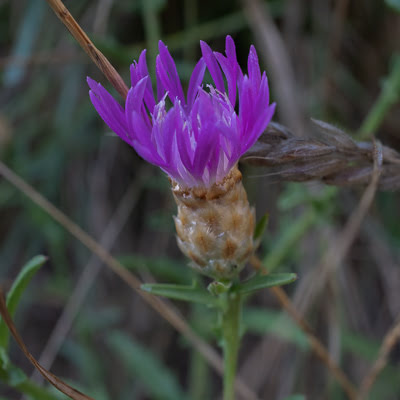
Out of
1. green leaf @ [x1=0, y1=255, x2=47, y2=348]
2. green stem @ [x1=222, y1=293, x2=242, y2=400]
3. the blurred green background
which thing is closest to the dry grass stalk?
green stem @ [x1=222, y1=293, x2=242, y2=400]

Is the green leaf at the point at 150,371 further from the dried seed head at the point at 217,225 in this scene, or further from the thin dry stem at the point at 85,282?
the dried seed head at the point at 217,225

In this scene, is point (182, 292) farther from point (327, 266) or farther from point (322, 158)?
point (327, 266)

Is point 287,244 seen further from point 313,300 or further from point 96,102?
point 96,102

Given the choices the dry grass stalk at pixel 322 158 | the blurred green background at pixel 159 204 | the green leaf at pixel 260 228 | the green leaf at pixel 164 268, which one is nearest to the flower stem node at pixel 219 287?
the green leaf at pixel 260 228

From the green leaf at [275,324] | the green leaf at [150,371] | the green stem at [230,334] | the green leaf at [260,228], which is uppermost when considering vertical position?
the green leaf at [260,228]

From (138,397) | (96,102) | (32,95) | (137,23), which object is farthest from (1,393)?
(96,102)

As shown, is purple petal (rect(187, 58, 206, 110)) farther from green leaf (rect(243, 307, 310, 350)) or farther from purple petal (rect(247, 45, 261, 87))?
green leaf (rect(243, 307, 310, 350))
